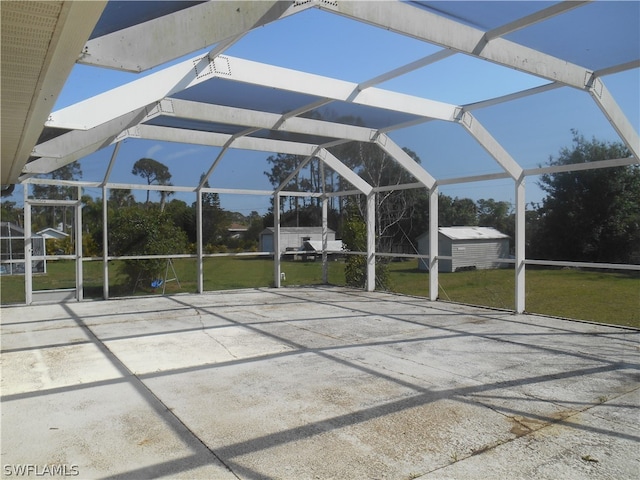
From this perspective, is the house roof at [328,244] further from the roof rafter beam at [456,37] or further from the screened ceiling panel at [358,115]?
the roof rafter beam at [456,37]

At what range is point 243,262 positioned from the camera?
1205cm

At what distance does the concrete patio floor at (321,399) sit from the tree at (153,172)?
160 inches

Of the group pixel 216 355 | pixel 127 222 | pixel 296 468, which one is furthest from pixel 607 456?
pixel 127 222

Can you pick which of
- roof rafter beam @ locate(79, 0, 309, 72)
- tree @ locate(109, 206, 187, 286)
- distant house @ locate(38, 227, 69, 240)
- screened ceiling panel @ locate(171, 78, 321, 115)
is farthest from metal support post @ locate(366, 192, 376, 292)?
roof rafter beam @ locate(79, 0, 309, 72)

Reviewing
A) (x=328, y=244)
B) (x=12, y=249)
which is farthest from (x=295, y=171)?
(x=12, y=249)

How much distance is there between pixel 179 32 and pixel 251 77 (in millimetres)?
2663

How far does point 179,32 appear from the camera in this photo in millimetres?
3201

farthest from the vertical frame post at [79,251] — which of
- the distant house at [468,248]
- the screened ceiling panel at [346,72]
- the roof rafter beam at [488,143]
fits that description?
the roof rafter beam at [488,143]

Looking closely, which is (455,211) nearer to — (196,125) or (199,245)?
(196,125)

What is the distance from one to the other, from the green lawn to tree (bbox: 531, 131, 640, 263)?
1.33 ft

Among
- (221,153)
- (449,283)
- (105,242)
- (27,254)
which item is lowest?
(449,283)

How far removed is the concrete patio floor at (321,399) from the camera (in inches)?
115

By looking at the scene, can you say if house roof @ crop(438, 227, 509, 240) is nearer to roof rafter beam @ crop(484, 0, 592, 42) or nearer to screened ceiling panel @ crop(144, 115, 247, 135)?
roof rafter beam @ crop(484, 0, 592, 42)

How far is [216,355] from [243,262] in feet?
22.0
